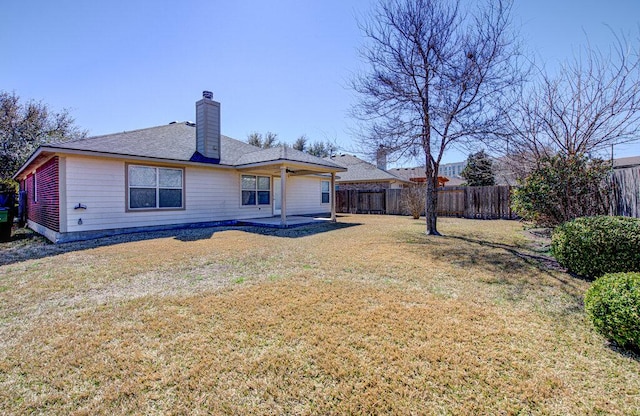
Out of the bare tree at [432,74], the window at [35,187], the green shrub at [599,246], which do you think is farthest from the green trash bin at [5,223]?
the green shrub at [599,246]

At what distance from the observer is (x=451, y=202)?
16.6 meters

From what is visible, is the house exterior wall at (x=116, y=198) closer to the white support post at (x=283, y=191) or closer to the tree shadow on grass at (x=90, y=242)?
the tree shadow on grass at (x=90, y=242)

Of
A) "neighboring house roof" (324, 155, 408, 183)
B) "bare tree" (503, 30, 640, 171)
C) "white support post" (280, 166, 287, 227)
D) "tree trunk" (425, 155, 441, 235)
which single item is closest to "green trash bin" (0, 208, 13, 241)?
"white support post" (280, 166, 287, 227)

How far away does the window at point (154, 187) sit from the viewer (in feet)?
31.8

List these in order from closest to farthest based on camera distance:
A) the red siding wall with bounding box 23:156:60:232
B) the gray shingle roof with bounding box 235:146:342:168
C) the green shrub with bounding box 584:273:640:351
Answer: the green shrub with bounding box 584:273:640:351 → the red siding wall with bounding box 23:156:60:232 → the gray shingle roof with bounding box 235:146:342:168

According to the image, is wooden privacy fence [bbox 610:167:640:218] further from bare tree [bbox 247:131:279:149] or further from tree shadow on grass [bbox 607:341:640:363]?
bare tree [bbox 247:131:279:149]

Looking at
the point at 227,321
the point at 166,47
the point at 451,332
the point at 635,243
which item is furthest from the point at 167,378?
the point at 166,47

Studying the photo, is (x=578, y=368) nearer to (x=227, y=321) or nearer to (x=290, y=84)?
(x=227, y=321)

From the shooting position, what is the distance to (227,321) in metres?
3.32

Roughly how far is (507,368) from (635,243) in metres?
3.64

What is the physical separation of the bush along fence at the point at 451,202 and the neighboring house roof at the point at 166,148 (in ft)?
22.8

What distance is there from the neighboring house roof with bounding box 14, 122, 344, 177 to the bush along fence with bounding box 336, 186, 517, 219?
A: 696 centimetres

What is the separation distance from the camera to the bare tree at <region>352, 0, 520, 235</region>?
28.1 ft

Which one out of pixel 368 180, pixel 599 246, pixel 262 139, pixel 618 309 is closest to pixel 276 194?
pixel 368 180
